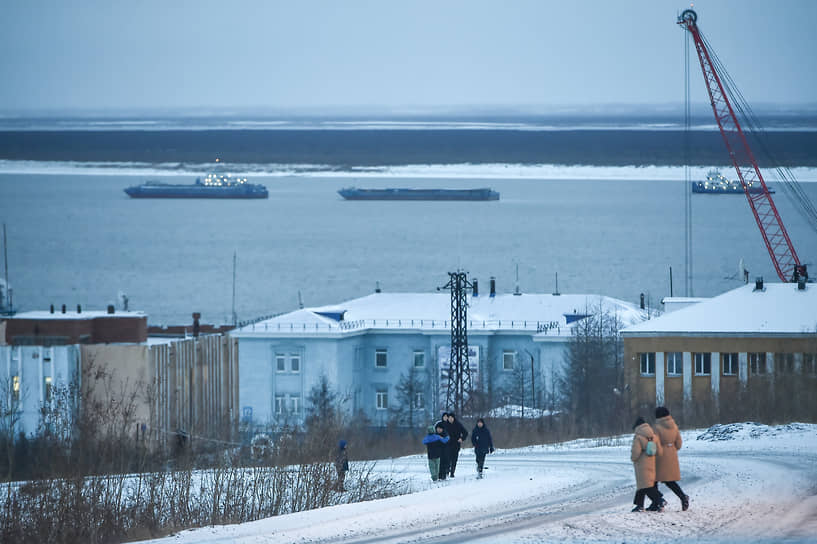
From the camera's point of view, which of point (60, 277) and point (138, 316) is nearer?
point (138, 316)

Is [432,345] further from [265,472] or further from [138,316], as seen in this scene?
[265,472]

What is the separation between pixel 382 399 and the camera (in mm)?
58406

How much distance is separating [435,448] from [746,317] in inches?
1017

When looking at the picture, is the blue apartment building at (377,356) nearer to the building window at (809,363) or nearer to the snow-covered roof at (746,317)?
the snow-covered roof at (746,317)

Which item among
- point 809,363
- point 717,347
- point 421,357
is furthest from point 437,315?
point 809,363

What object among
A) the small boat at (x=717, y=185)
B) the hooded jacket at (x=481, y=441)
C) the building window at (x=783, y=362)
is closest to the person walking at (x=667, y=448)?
the hooded jacket at (x=481, y=441)

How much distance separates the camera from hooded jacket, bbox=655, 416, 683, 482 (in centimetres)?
1305

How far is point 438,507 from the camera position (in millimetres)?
14594

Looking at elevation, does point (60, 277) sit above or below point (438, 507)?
above

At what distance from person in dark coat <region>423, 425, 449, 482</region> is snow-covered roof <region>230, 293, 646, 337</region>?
130ft

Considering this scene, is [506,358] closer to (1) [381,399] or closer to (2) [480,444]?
(1) [381,399]

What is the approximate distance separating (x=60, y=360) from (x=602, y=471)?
33.7 meters

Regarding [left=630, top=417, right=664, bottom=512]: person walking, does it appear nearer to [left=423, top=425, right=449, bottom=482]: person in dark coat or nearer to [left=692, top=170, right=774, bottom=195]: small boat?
[left=423, top=425, right=449, bottom=482]: person in dark coat

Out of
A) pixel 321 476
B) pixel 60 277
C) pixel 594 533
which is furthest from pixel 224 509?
pixel 60 277
